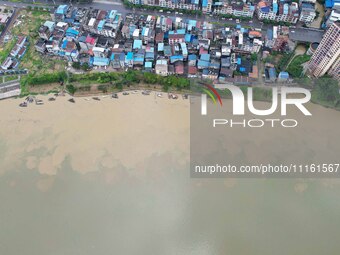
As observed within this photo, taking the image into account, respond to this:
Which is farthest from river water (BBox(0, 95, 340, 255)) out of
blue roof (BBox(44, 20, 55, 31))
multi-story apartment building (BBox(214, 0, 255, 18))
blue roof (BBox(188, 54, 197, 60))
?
multi-story apartment building (BBox(214, 0, 255, 18))

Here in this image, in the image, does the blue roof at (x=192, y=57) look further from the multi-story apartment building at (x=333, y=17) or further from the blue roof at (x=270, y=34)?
the multi-story apartment building at (x=333, y=17)

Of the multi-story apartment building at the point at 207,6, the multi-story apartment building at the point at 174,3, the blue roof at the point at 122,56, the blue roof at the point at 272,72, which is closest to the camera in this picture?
the blue roof at the point at 272,72

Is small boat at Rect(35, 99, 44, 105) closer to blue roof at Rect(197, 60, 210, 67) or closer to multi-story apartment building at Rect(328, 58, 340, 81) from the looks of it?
blue roof at Rect(197, 60, 210, 67)

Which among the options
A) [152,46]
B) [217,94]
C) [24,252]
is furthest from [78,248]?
[152,46]

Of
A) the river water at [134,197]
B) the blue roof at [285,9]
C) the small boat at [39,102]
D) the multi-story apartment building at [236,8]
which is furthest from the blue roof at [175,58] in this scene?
the small boat at [39,102]

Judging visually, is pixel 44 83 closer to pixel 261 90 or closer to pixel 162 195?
pixel 162 195

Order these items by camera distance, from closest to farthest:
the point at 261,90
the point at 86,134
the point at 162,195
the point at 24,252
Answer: the point at 24,252, the point at 162,195, the point at 86,134, the point at 261,90
